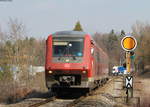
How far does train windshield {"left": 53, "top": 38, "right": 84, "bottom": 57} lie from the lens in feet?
62.6

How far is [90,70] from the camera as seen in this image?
1911cm

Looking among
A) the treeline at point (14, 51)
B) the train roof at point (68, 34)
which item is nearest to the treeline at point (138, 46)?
the treeline at point (14, 51)

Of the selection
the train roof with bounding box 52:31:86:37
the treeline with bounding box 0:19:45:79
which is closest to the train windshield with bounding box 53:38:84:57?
the train roof with bounding box 52:31:86:37

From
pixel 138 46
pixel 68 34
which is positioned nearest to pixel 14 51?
pixel 68 34

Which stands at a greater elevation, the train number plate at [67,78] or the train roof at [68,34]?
A: the train roof at [68,34]

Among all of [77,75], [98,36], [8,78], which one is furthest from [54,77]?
[98,36]

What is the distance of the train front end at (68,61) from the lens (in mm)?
18719

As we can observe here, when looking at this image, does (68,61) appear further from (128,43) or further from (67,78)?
(128,43)

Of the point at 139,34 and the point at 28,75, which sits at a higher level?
the point at 139,34

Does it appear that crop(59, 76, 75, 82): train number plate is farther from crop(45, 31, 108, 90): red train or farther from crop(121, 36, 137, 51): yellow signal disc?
crop(121, 36, 137, 51): yellow signal disc

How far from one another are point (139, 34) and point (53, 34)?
74207 mm

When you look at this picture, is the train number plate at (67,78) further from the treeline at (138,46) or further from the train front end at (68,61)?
the treeline at (138,46)

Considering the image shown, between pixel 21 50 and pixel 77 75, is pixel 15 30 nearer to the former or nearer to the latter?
pixel 21 50

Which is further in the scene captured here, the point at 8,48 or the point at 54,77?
the point at 8,48
